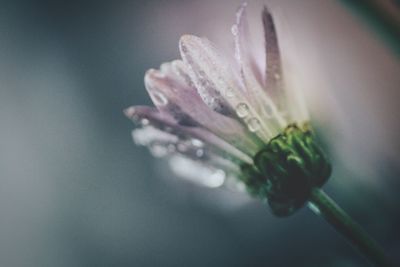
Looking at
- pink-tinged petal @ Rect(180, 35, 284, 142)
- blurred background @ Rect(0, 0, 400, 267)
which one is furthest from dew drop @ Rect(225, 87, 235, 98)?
blurred background @ Rect(0, 0, 400, 267)

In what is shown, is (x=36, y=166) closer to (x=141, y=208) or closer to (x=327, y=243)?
(x=141, y=208)

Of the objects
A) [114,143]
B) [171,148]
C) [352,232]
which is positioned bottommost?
[352,232]

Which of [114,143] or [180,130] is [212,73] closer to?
[180,130]

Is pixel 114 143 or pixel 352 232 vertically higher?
pixel 114 143

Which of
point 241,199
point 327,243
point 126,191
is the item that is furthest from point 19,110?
point 327,243

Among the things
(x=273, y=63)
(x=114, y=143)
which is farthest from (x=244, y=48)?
(x=114, y=143)

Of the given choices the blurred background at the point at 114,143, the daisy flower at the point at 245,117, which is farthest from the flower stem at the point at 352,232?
the blurred background at the point at 114,143

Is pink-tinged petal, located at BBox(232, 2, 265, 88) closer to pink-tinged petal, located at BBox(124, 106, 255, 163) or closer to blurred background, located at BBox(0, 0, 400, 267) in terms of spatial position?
pink-tinged petal, located at BBox(124, 106, 255, 163)

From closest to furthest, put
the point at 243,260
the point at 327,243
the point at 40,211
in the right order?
the point at 327,243 → the point at 243,260 → the point at 40,211
